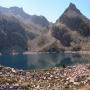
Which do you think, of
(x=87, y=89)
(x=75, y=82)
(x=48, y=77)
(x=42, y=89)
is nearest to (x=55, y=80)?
(x=48, y=77)

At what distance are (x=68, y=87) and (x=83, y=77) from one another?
15.4ft

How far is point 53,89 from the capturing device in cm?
2591

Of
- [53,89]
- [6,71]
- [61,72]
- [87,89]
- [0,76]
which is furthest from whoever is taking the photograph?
[61,72]

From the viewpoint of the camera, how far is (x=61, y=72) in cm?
4000

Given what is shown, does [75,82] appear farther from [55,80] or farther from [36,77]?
[36,77]

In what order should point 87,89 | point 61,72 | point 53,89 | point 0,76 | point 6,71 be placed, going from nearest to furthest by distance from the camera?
1. point 87,89
2. point 53,89
3. point 0,76
4. point 6,71
5. point 61,72

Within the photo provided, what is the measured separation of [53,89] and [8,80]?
514 cm

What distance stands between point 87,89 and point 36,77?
16522mm

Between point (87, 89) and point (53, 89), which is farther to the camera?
point (53, 89)

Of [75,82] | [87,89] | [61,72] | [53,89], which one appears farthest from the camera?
[61,72]

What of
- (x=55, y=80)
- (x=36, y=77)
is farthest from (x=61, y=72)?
(x=55, y=80)

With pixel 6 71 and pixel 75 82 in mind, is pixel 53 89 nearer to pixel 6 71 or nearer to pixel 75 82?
pixel 75 82

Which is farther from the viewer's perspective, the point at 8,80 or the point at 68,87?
the point at 8,80

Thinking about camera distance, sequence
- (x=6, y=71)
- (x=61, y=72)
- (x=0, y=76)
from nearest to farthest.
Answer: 1. (x=0, y=76)
2. (x=6, y=71)
3. (x=61, y=72)
